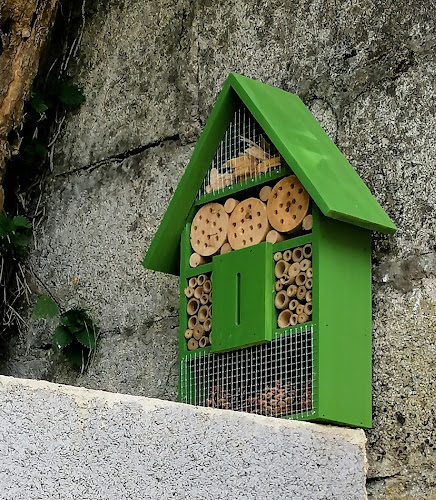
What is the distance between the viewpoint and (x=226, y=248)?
3.00m

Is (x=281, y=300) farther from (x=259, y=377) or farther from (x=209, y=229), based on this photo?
(x=209, y=229)

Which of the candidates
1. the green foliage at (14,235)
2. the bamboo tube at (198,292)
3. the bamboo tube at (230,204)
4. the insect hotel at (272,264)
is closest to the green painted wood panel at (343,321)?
the insect hotel at (272,264)

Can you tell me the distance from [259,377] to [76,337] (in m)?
0.98

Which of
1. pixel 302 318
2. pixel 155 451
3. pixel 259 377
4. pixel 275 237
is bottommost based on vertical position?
pixel 155 451

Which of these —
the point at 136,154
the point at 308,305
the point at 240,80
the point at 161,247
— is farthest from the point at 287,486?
the point at 136,154

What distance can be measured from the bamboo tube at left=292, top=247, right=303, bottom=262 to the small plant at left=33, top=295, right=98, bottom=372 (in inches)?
40.1

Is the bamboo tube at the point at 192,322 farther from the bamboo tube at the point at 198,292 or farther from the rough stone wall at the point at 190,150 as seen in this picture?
the rough stone wall at the point at 190,150

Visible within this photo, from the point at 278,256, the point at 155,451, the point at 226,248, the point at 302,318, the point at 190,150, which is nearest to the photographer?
the point at 155,451

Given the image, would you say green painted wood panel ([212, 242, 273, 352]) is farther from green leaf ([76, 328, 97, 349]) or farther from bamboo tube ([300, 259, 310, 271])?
green leaf ([76, 328, 97, 349])

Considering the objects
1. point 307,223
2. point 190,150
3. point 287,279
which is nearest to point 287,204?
point 307,223

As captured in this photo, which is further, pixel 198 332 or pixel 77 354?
pixel 77 354

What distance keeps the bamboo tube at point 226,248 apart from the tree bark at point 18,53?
1.16 metres

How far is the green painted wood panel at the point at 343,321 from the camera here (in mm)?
2709

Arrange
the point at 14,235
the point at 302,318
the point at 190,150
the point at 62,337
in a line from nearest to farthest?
the point at 302,318
the point at 190,150
the point at 62,337
the point at 14,235
